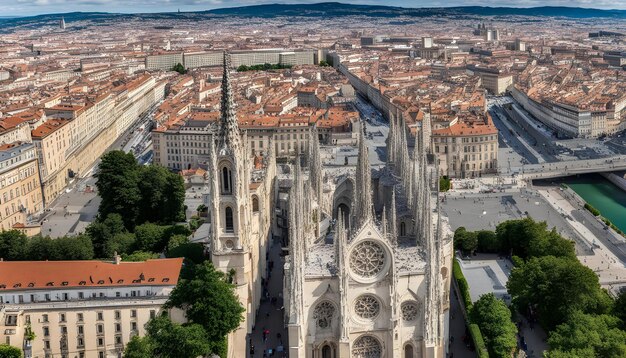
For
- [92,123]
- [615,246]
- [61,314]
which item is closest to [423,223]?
[61,314]

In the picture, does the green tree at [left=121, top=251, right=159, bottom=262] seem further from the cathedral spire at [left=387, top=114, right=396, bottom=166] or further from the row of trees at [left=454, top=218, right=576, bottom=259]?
the row of trees at [left=454, top=218, right=576, bottom=259]

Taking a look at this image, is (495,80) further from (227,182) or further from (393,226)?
(393,226)

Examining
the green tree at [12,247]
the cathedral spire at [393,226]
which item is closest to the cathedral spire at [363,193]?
the cathedral spire at [393,226]

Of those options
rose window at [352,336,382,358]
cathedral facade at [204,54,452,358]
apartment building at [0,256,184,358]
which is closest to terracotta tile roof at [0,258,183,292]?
apartment building at [0,256,184,358]

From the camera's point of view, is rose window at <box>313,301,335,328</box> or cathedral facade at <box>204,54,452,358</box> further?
rose window at <box>313,301,335,328</box>

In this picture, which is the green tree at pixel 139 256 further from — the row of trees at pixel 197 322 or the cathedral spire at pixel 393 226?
the cathedral spire at pixel 393 226
